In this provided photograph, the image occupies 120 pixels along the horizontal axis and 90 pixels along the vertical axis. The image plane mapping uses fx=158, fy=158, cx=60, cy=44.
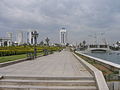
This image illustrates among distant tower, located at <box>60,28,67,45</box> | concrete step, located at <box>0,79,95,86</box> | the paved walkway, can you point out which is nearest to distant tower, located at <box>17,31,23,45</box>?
distant tower, located at <box>60,28,67,45</box>

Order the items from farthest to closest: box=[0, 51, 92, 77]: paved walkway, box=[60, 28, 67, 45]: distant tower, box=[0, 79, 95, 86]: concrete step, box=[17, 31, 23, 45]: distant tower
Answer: box=[60, 28, 67, 45]: distant tower → box=[17, 31, 23, 45]: distant tower → box=[0, 51, 92, 77]: paved walkway → box=[0, 79, 95, 86]: concrete step

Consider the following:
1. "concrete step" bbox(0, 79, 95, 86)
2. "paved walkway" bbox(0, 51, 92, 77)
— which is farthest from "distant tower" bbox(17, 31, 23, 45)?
"concrete step" bbox(0, 79, 95, 86)

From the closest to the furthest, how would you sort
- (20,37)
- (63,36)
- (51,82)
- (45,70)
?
(51,82), (45,70), (20,37), (63,36)

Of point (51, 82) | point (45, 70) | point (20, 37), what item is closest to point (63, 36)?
point (20, 37)

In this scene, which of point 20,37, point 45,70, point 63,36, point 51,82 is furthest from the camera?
point 63,36

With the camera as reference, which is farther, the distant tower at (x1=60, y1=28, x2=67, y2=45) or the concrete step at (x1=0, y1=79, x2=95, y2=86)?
the distant tower at (x1=60, y1=28, x2=67, y2=45)

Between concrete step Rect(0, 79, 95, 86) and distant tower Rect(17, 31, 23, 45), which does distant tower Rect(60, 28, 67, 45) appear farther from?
concrete step Rect(0, 79, 95, 86)

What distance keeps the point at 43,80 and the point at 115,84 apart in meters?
2.81

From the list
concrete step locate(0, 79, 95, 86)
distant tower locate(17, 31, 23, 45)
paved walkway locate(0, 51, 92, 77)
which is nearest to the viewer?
concrete step locate(0, 79, 95, 86)

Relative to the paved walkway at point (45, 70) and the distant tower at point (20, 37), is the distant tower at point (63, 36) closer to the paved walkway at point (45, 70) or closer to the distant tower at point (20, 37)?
the distant tower at point (20, 37)

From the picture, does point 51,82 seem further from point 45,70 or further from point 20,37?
point 20,37

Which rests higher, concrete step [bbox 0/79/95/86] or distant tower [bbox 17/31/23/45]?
distant tower [bbox 17/31/23/45]

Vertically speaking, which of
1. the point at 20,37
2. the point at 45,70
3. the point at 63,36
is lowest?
the point at 45,70

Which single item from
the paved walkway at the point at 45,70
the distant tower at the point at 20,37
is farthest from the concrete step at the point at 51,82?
the distant tower at the point at 20,37
